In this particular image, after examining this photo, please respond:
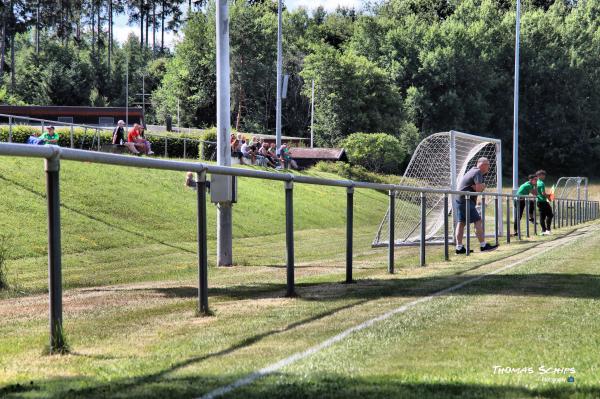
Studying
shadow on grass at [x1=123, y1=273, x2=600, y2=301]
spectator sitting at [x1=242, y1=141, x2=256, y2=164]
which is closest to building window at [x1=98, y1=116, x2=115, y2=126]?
spectator sitting at [x1=242, y1=141, x2=256, y2=164]

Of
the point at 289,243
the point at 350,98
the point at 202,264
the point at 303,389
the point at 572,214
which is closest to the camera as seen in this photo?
the point at 303,389

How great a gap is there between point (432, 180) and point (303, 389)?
69.7ft

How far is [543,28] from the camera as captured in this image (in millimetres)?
95250

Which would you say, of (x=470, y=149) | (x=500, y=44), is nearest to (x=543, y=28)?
(x=500, y=44)

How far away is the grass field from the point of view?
491 cm

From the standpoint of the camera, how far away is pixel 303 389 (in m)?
4.70

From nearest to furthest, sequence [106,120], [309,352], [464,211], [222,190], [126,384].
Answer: [126,384] → [309,352] → [222,190] → [464,211] → [106,120]

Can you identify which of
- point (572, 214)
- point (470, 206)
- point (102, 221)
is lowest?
point (572, 214)

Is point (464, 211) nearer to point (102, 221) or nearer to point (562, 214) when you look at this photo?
point (102, 221)

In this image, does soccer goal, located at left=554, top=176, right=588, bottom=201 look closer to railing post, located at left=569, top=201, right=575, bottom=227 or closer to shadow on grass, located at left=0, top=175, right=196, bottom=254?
railing post, located at left=569, top=201, right=575, bottom=227

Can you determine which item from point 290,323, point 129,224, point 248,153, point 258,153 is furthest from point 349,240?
point 258,153

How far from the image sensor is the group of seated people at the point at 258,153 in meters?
35.4

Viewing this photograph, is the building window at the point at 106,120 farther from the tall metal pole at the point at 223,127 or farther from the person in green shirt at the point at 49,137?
the tall metal pole at the point at 223,127

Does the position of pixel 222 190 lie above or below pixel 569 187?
above
